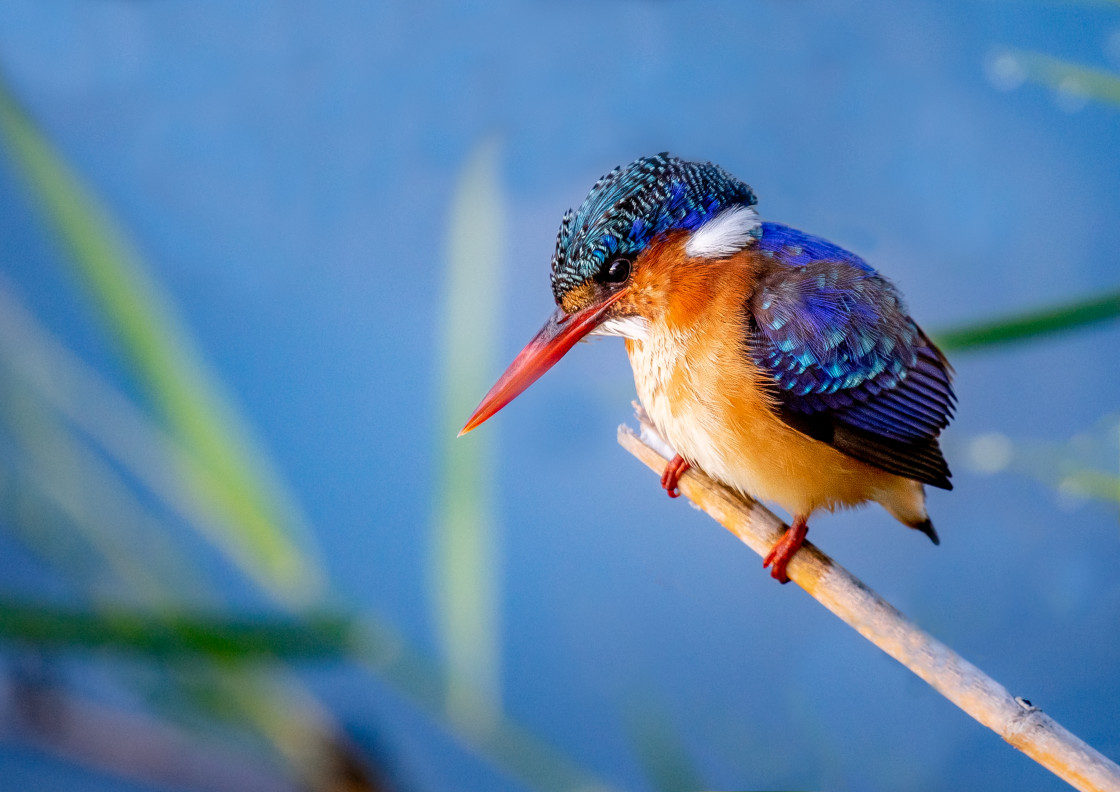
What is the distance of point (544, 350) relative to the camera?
746 millimetres

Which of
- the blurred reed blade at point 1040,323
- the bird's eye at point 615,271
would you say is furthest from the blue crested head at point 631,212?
the blurred reed blade at point 1040,323

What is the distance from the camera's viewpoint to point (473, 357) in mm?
904

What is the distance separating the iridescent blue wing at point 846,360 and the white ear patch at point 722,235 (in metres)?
0.02

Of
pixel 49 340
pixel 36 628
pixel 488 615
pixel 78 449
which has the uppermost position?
pixel 49 340

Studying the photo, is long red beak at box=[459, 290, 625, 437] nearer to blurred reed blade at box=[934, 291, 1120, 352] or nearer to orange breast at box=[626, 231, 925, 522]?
orange breast at box=[626, 231, 925, 522]

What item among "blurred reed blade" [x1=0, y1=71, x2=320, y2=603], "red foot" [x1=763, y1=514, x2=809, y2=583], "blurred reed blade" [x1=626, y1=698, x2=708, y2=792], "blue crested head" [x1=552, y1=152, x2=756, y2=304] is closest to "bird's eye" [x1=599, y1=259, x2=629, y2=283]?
"blue crested head" [x1=552, y1=152, x2=756, y2=304]

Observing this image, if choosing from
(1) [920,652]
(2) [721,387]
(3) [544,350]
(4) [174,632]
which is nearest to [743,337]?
(2) [721,387]

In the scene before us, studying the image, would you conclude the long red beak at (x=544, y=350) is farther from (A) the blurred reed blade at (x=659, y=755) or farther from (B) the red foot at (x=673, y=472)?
(A) the blurred reed blade at (x=659, y=755)

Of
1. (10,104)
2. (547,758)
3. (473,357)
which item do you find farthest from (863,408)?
(10,104)

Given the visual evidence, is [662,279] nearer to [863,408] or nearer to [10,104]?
[863,408]

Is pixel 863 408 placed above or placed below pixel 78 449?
below

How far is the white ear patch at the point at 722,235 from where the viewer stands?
758mm

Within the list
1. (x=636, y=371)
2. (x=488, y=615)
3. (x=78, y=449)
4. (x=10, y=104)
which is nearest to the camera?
(x=10, y=104)

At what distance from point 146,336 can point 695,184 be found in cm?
45
